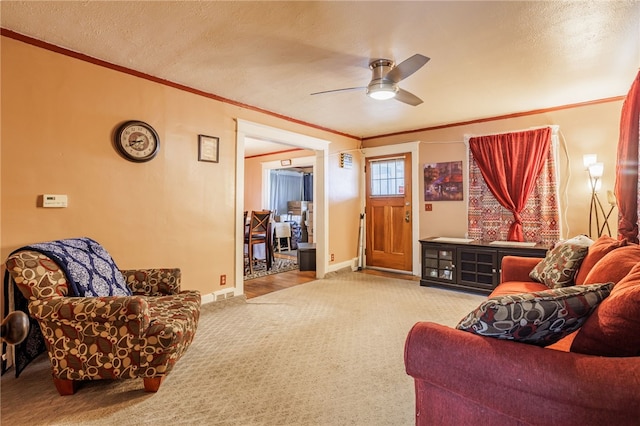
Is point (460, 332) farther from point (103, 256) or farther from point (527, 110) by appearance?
point (527, 110)

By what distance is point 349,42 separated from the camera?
2.29 m

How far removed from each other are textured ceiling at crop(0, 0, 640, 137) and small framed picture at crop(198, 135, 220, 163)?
498 millimetres

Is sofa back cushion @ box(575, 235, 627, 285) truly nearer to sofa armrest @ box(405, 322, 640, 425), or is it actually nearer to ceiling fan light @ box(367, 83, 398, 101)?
sofa armrest @ box(405, 322, 640, 425)

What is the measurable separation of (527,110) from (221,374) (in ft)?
14.7

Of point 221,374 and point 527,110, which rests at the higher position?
point 527,110

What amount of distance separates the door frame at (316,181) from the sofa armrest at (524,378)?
2800 millimetres

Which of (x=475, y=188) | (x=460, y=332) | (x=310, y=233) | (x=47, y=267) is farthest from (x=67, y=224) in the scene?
(x=310, y=233)

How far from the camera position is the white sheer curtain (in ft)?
29.9

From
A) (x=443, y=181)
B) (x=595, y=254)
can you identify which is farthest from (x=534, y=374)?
(x=443, y=181)

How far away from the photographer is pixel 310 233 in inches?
312

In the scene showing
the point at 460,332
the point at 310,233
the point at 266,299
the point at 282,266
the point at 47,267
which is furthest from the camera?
the point at 310,233

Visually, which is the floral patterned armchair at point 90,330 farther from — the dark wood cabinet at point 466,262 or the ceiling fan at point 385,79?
the dark wood cabinet at point 466,262

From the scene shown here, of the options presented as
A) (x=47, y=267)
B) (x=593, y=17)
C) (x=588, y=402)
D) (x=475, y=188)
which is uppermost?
(x=593, y=17)

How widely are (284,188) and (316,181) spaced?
468 centimetres
